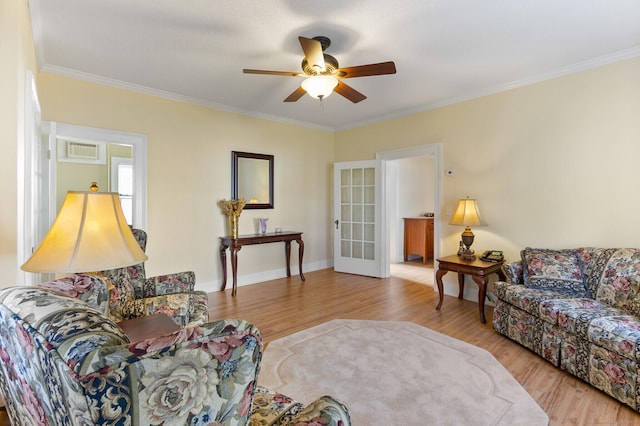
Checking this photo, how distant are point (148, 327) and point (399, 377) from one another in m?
1.68

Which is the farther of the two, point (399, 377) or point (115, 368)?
point (399, 377)

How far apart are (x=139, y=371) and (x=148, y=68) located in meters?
3.56

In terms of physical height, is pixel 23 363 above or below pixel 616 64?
below

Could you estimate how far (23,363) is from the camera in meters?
0.74

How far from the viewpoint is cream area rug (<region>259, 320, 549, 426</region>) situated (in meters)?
1.86

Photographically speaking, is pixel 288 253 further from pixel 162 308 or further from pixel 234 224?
pixel 162 308

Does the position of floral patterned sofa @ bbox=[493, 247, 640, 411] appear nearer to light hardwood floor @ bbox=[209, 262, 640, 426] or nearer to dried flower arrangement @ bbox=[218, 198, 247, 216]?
light hardwood floor @ bbox=[209, 262, 640, 426]

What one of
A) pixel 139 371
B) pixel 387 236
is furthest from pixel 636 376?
pixel 387 236

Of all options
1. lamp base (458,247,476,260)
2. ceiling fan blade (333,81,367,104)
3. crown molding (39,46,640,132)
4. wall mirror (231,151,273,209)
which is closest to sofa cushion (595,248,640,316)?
lamp base (458,247,476,260)

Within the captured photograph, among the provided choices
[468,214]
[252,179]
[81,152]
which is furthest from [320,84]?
[81,152]

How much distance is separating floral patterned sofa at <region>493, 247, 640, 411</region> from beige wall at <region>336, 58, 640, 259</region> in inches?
20.3

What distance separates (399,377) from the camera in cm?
225

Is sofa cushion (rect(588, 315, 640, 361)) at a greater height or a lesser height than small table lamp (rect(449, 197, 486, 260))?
lesser

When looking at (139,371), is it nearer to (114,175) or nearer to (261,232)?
(261,232)
